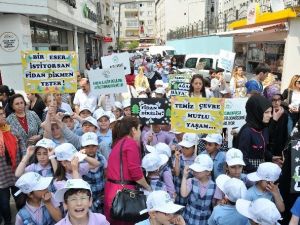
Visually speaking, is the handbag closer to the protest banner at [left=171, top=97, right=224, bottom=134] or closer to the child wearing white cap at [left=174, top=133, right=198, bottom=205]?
the child wearing white cap at [left=174, top=133, right=198, bottom=205]

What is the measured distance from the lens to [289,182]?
12.1 feet

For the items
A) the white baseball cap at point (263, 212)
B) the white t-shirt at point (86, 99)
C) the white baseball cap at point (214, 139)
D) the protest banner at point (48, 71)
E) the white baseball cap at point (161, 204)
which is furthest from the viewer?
the white t-shirt at point (86, 99)

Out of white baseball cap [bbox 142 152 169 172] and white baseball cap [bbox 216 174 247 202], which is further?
white baseball cap [bbox 142 152 169 172]

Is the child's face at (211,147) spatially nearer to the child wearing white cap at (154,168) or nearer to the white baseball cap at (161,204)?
the child wearing white cap at (154,168)

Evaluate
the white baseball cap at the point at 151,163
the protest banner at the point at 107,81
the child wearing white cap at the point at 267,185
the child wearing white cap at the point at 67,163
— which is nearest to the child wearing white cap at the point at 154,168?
the white baseball cap at the point at 151,163

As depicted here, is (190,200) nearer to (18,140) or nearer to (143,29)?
(18,140)

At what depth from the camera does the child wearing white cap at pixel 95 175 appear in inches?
168

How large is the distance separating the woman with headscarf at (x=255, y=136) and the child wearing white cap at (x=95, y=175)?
1752 mm

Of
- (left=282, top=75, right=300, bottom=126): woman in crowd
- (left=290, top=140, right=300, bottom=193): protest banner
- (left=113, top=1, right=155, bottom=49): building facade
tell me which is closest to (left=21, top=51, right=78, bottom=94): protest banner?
(left=290, top=140, right=300, bottom=193): protest banner

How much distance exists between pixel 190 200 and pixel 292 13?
37.6 ft

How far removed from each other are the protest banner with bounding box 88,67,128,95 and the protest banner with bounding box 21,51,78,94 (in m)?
0.97

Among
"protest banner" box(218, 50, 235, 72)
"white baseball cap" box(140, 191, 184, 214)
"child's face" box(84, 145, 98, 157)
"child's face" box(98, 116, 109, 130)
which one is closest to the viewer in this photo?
"white baseball cap" box(140, 191, 184, 214)

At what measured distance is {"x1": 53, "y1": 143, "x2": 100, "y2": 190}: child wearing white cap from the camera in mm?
3955

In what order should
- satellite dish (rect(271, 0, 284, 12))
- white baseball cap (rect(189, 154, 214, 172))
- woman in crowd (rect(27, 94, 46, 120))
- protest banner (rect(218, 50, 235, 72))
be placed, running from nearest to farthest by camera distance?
white baseball cap (rect(189, 154, 214, 172)) < woman in crowd (rect(27, 94, 46, 120)) < protest banner (rect(218, 50, 235, 72)) < satellite dish (rect(271, 0, 284, 12))
